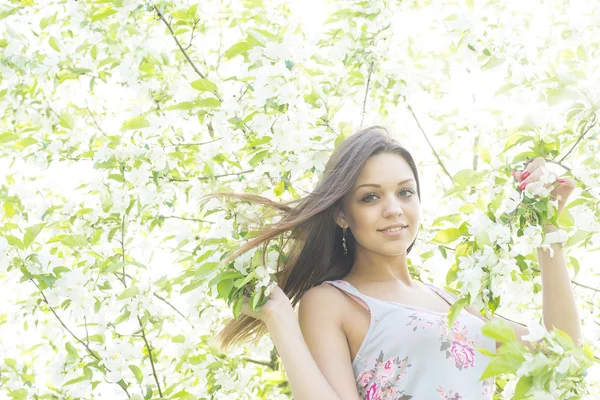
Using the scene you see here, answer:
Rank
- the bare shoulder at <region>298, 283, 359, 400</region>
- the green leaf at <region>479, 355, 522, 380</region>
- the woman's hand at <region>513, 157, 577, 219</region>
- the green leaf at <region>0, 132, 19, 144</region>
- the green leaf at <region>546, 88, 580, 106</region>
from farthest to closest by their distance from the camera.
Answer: the green leaf at <region>0, 132, 19, 144</region>, the bare shoulder at <region>298, 283, 359, 400</region>, the green leaf at <region>546, 88, 580, 106</region>, the woman's hand at <region>513, 157, 577, 219</region>, the green leaf at <region>479, 355, 522, 380</region>

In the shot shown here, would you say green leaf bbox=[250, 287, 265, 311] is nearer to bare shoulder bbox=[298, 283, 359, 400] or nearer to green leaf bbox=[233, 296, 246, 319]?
green leaf bbox=[233, 296, 246, 319]

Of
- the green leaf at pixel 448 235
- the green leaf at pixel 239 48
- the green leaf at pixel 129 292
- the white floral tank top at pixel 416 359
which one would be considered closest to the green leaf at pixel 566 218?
the green leaf at pixel 448 235

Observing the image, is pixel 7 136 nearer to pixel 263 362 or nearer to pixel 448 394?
pixel 263 362

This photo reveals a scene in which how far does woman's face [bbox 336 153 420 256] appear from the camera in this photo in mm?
1922

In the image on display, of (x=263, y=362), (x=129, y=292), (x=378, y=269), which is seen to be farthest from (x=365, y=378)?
(x=263, y=362)

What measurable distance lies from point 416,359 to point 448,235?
392 millimetres

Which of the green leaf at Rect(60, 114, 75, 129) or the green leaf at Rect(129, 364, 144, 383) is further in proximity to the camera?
the green leaf at Rect(60, 114, 75, 129)

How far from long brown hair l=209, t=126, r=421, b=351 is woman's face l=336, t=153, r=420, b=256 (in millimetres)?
35

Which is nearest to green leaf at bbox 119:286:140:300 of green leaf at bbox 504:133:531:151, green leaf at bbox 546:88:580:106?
green leaf at bbox 504:133:531:151

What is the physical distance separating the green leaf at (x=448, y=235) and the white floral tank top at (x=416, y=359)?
1.08 feet

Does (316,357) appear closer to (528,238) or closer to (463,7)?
(528,238)

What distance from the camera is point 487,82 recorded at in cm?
268

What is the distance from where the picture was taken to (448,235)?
1.58 meters

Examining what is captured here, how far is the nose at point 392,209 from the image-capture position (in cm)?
189
